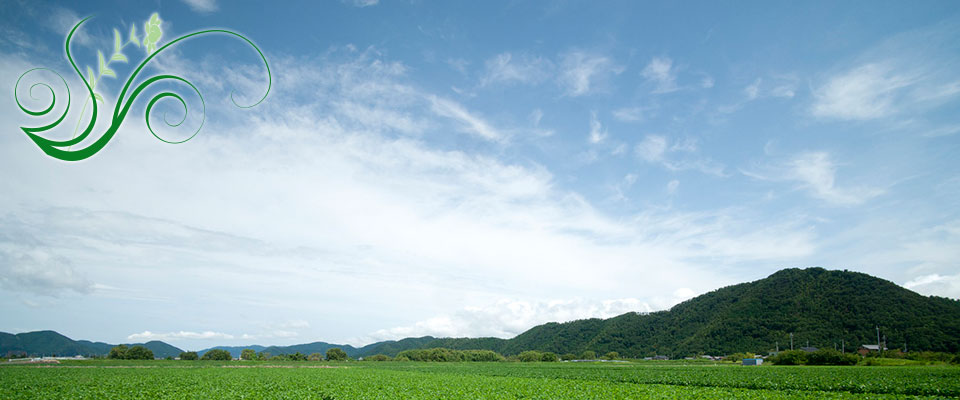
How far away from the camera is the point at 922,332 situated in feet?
302

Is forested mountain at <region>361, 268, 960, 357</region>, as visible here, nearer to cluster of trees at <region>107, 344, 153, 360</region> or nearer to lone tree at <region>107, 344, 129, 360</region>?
cluster of trees at <region>107, 344, 153, 360</region>

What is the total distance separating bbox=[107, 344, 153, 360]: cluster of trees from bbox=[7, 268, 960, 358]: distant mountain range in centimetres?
2022

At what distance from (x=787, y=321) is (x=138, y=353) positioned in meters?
149

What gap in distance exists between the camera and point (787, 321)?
382 ft

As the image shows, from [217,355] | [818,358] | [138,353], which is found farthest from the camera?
[217,355]

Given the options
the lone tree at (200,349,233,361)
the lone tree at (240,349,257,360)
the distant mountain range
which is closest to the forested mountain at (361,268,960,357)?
the distant mountain range

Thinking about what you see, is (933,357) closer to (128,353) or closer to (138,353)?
(138,353)

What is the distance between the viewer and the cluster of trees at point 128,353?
93688mm

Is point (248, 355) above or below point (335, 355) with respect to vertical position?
above

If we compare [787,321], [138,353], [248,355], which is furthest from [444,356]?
[787,321]

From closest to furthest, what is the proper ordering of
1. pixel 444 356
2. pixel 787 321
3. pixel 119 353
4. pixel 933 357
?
pixel 933 357 < pixel 119 353 < pixel 787 321 < pixel 444 356

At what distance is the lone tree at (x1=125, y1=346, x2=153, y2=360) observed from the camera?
310ft

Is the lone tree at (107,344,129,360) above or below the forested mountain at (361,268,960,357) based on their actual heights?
below

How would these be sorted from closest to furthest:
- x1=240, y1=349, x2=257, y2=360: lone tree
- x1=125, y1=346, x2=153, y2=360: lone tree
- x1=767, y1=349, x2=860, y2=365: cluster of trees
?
x1=767, y1=349, x2=860, y2=365: cluster of trees
x1=125, y1=346, x2=153, y2=360: lone tree
x1=240, y1=349, x2=257, y2=360: lone tree
